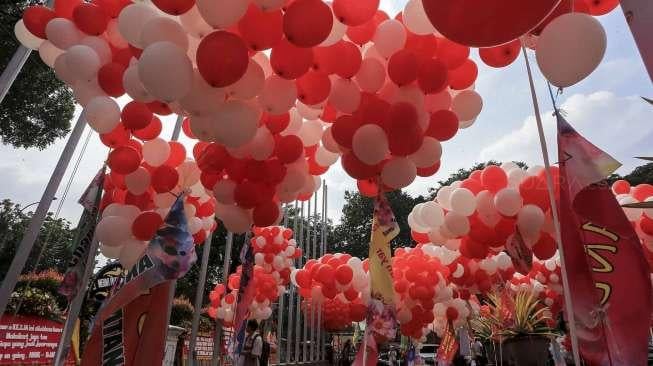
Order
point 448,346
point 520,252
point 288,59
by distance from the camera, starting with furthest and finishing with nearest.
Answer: point 448,346 < point 520,252 < point 288,59

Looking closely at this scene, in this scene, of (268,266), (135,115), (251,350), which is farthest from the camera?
(268,266)

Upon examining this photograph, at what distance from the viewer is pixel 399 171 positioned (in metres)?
3.27

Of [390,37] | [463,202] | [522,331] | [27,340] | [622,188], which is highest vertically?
[390,37]

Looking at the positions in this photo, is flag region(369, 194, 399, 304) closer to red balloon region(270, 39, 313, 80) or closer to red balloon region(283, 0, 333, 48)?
red balloon region(270, 39, 313, 80)

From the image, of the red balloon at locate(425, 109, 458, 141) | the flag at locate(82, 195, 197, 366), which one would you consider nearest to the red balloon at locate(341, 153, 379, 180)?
the red balloon at locate(425, 109, 458, 141)

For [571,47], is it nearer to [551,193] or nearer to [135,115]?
[551,193]

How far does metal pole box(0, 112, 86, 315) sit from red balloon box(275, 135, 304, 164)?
2.06 m

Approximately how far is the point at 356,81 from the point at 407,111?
1.52 feet

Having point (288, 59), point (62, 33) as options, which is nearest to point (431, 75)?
point (288, 59)

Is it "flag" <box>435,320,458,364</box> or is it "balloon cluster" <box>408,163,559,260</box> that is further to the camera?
"flag" <box>435,320,458,364</box>

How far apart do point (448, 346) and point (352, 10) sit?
24.5ft

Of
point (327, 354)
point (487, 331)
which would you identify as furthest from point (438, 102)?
point (327, 354)

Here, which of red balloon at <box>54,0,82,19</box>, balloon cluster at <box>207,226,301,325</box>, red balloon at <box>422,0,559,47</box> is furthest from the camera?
balloon cluster at <box>207,226,301,325</box>

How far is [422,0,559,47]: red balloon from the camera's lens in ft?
4.93
